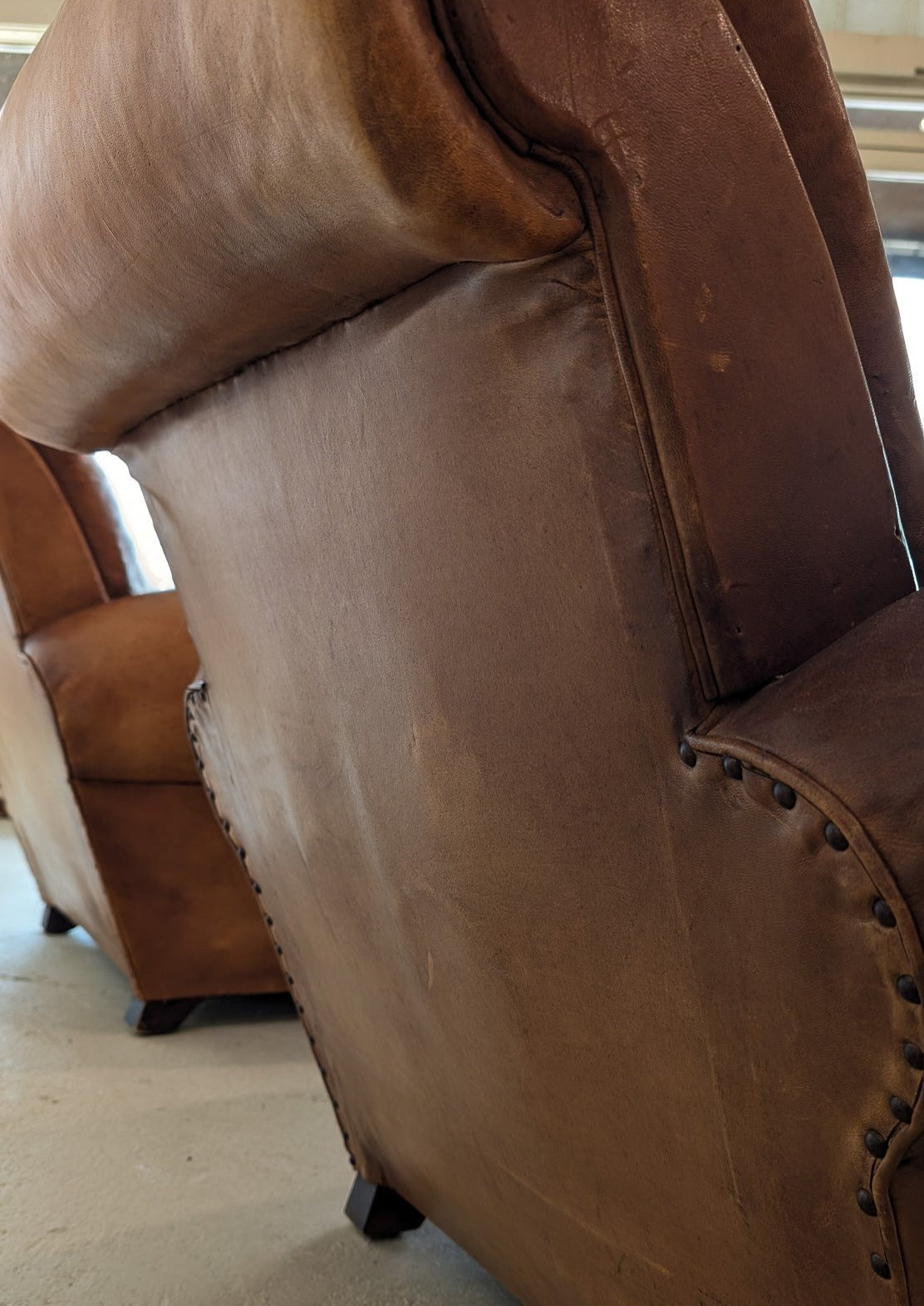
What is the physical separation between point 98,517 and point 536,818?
5.41ft

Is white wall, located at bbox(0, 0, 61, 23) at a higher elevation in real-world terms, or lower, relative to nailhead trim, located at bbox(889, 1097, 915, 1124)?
higher

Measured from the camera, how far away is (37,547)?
2033mm

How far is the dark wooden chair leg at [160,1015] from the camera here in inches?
76.7

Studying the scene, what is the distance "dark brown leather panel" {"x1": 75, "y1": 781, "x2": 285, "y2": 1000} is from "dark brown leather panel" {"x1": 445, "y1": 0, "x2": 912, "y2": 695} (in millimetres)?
1511

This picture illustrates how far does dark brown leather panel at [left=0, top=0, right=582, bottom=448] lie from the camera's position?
49 cm

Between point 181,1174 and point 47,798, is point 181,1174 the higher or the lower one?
the lower one

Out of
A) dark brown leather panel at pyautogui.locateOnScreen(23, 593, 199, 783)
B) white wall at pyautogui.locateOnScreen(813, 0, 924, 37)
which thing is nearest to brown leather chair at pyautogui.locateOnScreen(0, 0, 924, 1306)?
dark brown leather panel at pyautogui.locateOnScreen(23, 593, 199, 783)

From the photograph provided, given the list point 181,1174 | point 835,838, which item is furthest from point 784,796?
point 181,1174

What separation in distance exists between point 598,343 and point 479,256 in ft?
0.21

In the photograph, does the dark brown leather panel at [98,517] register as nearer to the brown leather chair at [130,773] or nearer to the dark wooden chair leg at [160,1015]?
the brown leather chair at [130,773]

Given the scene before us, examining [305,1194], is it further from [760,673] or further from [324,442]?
[760,673]

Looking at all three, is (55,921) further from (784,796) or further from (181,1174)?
(784,796)

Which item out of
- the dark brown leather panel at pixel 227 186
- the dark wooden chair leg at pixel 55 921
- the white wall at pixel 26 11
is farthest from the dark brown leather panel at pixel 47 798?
the white wall at pixel 26 11

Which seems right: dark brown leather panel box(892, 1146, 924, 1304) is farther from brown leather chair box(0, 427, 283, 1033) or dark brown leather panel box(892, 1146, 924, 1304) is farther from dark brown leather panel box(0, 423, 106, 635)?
dark brown leather panel box(0, 423, 106, 635)
